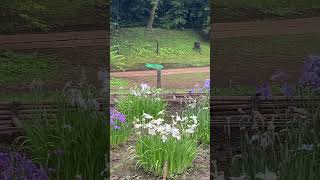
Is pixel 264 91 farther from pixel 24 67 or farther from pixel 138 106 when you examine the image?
pixel 24 67

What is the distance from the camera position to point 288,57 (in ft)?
→ 7.84

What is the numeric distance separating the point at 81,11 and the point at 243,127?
3.41 feet

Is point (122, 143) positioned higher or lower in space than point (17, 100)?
lower

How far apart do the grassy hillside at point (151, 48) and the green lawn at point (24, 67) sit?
34 cm

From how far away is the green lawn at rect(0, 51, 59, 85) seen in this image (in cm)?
241

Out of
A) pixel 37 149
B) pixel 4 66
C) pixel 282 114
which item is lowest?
pixel 37 149

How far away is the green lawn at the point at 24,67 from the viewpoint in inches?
94.8

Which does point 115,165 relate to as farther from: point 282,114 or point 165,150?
point 282,114

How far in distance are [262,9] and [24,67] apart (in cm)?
127

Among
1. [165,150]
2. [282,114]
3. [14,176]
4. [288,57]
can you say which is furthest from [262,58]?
[14,176]

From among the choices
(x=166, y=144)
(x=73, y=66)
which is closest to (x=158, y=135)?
(x=166, y=144)

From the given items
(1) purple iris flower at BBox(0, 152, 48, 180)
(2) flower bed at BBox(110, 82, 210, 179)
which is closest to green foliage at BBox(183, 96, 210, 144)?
(2) flower bed at BBox(110, 82, 210, 179)

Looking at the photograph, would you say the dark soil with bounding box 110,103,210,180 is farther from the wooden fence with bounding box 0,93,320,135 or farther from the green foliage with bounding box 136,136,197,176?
the wooden fence with bounding box 0,93,320,135

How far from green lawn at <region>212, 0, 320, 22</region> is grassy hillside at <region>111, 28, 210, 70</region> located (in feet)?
0.71
